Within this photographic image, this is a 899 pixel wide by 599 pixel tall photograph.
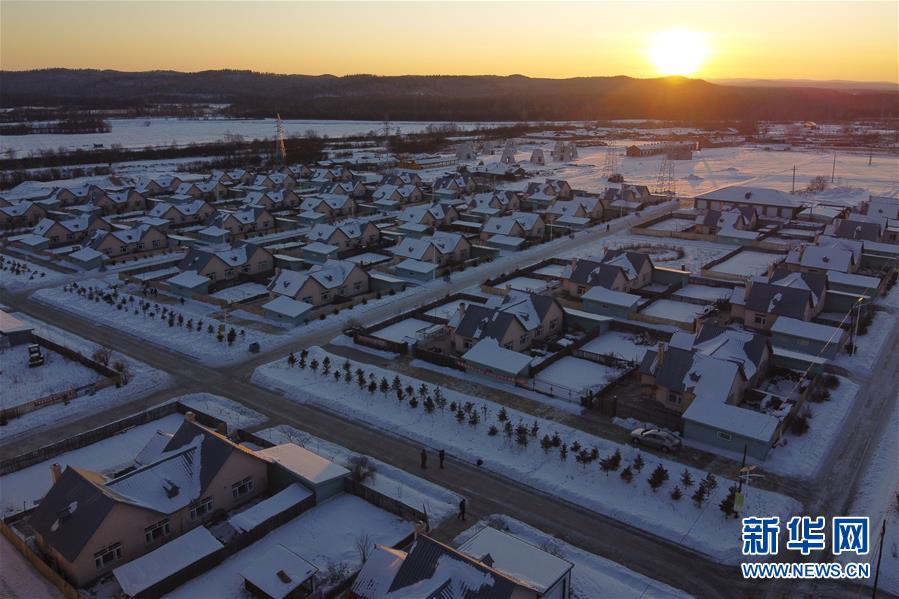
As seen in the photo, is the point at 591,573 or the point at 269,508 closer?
the point at 591,573

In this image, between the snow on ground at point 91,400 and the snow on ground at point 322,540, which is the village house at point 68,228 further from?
the snow on ground at point 322,540

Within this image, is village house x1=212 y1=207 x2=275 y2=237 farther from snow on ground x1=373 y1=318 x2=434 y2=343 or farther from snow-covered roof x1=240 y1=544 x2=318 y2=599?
snow-covered roof x1=240 y1=544 x2=318 y2=599

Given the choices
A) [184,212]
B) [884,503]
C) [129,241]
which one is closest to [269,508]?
[884,503]

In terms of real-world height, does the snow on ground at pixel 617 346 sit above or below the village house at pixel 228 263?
below

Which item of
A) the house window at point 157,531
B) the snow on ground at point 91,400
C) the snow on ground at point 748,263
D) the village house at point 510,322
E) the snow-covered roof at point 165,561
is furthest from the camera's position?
the snow on ground at point 748,263

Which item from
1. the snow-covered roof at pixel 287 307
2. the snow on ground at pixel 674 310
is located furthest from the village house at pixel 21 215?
the snow on ground at pixel 674 310

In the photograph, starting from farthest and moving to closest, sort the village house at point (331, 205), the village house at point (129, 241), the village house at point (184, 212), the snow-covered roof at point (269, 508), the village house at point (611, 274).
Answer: the village house at point (331, 205) → the village house at point (184, 212) → the village house at point (129, 241) → the village house at point (611, 274) → the snow-covered roof at point (269, 508)

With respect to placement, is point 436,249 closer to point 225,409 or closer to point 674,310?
point 674,310
